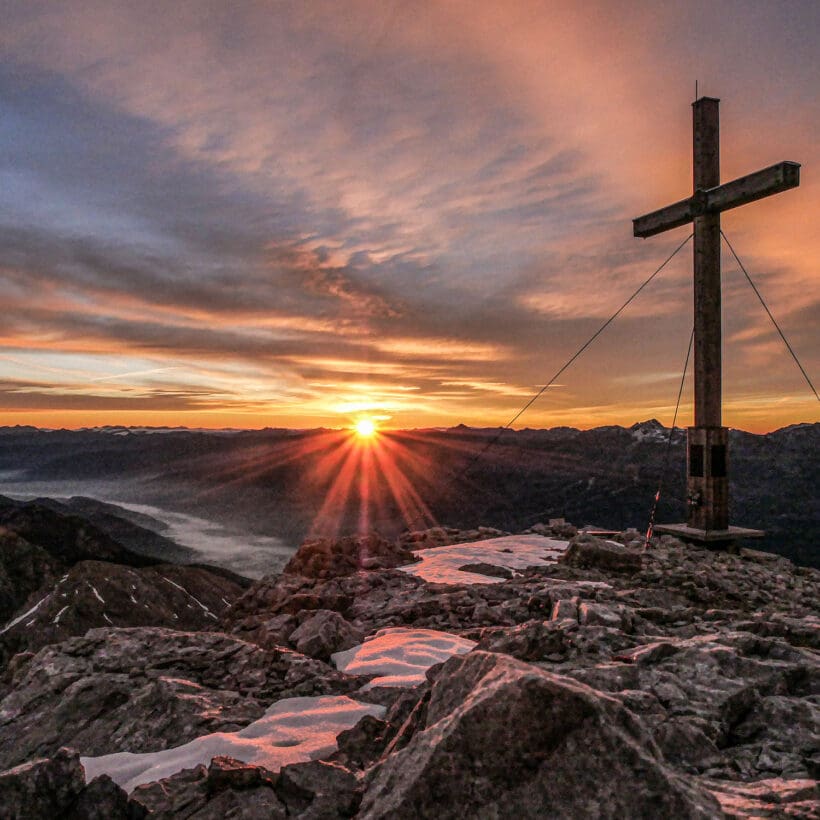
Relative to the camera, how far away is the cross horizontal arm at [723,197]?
9.75 m

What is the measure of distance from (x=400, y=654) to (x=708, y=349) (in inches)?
343

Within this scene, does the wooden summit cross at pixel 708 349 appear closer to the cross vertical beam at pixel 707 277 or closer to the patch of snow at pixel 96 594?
the cross vertical beam at pixel 707 277

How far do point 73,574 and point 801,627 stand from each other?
40.2 metres

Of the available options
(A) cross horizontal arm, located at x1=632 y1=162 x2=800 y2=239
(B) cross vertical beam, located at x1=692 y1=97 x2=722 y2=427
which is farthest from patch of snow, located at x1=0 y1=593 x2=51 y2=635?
(A) cross horizontal arm, located at x1=632 y1=162 x2=800 y2=239

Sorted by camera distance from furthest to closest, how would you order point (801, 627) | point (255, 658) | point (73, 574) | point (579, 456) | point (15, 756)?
point (579, 456) < point (73, 574) < point (255, 658) < point (801, 627) < point (15, 756)

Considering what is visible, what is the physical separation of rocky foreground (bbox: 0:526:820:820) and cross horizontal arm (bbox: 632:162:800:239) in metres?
7.06

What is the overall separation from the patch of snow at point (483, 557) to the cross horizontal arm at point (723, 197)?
7367mm

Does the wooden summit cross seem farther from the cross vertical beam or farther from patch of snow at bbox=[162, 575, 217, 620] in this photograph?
patch of snow at bbox=[162, 575, 217, 620]

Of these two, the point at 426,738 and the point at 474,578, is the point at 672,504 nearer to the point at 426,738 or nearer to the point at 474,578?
the point at 474,578

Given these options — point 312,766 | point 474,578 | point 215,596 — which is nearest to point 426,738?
point 312,766

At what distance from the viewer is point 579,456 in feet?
353

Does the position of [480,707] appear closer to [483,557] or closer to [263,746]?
[263,746]

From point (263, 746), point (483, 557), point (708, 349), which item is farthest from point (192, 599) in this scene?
point (263, 746)

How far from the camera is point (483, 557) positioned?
10.7 metres
